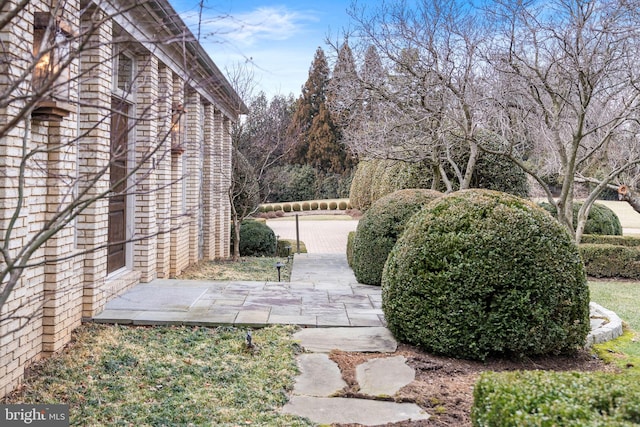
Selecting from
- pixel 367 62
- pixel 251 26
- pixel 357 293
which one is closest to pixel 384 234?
pixel 357 293

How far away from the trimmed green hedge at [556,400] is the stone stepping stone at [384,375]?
50.6 inches

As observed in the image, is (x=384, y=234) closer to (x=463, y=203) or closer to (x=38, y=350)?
(x=463, y=203)

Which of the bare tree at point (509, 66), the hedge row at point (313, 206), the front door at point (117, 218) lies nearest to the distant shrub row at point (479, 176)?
the bare tree at point (509, 66)

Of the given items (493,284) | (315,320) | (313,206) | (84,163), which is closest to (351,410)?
(493,284)

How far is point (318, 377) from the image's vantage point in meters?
3.85

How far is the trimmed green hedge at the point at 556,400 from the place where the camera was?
1976mm

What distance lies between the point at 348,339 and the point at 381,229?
3.61 m

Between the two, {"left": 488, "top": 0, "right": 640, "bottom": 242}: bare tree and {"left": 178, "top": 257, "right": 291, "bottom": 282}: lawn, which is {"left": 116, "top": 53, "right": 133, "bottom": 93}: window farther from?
{"left": 488, "top": 0, "right": 640, "bottom": 242}: bare tree

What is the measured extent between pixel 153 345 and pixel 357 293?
3181mm

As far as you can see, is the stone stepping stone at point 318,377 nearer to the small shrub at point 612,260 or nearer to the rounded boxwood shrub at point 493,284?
the rounded boxwood shrub at point 493,284

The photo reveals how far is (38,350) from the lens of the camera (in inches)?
158

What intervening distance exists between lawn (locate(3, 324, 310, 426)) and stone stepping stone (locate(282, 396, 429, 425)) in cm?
12

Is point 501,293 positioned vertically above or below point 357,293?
above

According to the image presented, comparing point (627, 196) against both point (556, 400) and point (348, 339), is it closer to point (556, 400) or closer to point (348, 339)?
point (348, 339)
